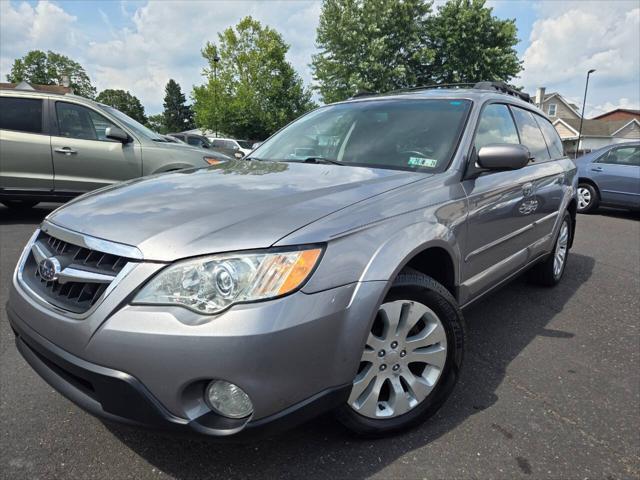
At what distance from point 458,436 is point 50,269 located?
6.12ft

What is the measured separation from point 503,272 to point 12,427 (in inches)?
112

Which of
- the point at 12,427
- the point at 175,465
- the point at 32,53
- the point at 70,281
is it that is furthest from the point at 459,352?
the point at 32,53

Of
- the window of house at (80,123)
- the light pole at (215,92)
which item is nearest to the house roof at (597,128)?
the light pole at (215,92)

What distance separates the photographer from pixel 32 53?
69250 mm

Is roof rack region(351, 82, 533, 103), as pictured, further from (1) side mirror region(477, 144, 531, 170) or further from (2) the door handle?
(2) the door handle

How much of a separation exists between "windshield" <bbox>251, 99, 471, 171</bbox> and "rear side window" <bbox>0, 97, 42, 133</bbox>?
4.31 meters

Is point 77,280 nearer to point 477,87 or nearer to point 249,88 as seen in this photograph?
point 477,87

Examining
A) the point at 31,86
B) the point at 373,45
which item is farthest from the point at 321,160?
the point at 373,45

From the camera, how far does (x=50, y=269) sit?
1790 mm

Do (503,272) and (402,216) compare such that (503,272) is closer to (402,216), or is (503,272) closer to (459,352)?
(459,352)

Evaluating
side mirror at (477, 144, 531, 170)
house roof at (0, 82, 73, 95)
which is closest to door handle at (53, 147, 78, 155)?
house roof at (0, 82, 73, 95)

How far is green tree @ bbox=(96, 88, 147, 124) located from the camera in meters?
83.7

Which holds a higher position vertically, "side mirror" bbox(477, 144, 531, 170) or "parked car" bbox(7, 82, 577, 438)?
"side mirror" bbox(477, 144, 531, 170)

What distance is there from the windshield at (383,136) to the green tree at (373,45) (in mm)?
22771
